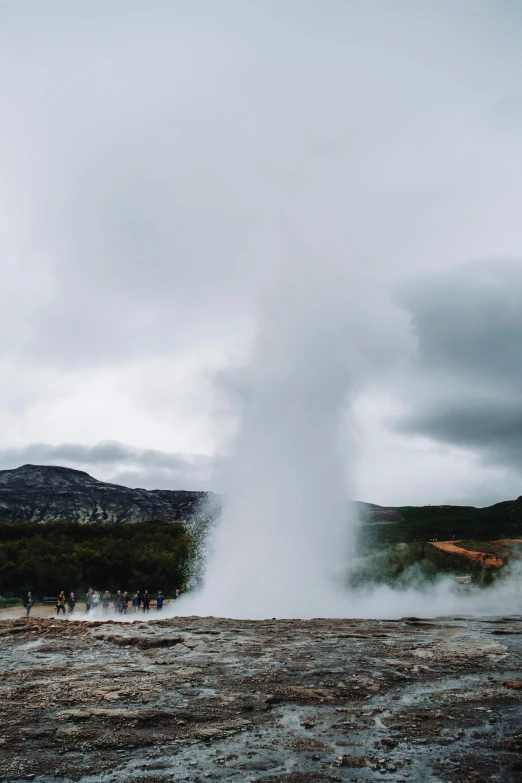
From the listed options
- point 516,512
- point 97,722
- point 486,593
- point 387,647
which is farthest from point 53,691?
point 516,512

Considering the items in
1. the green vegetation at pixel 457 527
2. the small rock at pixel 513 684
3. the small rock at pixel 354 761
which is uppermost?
the small rock at pixel 354 761

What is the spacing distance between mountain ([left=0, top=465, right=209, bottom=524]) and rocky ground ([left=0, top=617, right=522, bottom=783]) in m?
120

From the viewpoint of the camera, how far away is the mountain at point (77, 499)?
14338 centimetres

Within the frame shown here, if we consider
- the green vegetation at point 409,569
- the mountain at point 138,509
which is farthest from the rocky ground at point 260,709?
the mountain at point 138,509

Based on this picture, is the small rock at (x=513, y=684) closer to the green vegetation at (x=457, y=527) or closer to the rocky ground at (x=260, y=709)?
the rocky ground at (x=260, y=709)

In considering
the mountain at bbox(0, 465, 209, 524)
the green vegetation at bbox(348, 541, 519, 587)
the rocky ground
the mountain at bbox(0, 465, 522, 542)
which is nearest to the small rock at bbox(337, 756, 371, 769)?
the rocky ground

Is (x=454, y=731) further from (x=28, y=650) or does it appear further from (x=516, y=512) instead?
(x=516, y=512)

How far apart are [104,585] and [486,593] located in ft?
91.2

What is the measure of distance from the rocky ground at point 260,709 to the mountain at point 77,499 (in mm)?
119783

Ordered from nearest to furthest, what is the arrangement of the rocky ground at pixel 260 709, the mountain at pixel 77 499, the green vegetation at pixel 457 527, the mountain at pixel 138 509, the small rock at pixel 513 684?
the rocky ground at pixel 260 709 → the small rock at pixel 513 684 → the green vegetation at pixel 457 527 → the mountain at pixel 138 509 → the mountain at pixel 77 499

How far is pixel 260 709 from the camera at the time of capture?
807cm

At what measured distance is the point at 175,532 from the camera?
6925 cm

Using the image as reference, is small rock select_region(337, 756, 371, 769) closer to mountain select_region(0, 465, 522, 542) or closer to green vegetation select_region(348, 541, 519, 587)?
green vegetation select_region(348, 541, 519, 587)

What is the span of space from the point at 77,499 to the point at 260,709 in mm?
159831
